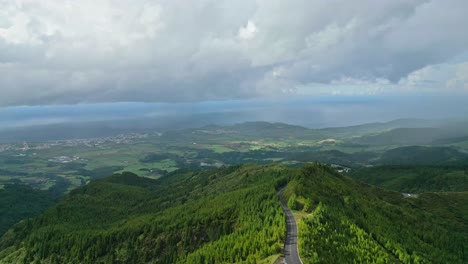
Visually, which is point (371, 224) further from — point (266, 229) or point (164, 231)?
point (164, 231)

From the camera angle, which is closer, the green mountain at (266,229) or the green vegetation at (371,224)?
the green vegetation at (371,224)

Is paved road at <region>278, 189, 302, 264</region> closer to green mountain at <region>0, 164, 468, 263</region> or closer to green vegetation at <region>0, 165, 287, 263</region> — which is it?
green mountain at <region>0, 164, 468, 263</region>

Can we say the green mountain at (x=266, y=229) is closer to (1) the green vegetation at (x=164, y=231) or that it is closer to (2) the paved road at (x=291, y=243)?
(1) the green vegetation at (x=164, y=231)

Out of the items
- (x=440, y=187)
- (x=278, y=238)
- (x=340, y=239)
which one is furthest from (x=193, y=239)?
(x=440, y=187)

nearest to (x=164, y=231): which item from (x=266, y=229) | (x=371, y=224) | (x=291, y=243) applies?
(x=266, y=229)

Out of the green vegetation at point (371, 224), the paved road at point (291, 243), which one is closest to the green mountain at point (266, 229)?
the green vegetation at point (371, 224)
